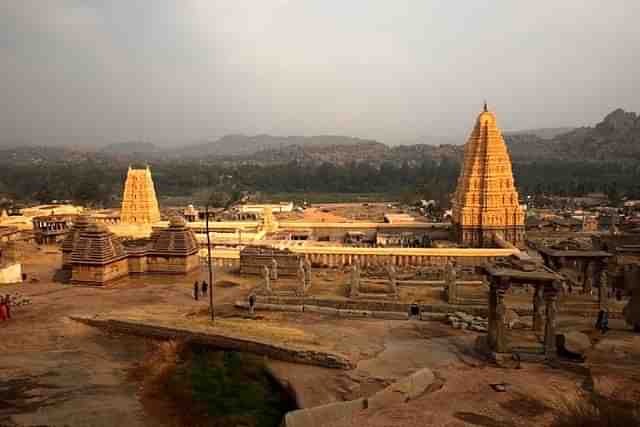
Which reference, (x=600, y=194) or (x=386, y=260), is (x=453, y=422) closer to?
(x=386, y=260)

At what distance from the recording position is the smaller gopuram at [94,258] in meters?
20.1

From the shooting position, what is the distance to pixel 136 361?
12609mm

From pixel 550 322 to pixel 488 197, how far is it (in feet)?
65.6

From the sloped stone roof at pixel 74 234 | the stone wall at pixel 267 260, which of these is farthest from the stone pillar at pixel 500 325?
the sloped stone roof at pixel 74 234

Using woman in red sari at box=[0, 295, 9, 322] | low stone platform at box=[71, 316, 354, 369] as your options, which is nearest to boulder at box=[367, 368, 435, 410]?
low stone platform at box=[71, 316, 354, 369]

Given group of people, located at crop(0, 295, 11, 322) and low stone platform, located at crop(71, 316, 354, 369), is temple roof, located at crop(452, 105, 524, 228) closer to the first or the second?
low stone platform, located at crop(71, 316, 354, 369)

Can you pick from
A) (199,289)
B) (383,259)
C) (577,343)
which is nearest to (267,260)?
(199,289)

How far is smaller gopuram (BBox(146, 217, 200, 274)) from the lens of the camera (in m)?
22.1

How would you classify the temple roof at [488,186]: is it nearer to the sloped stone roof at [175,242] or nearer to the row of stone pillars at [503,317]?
the sloped stone roof at [175,242]

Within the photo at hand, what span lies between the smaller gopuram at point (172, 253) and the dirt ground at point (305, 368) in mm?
4169

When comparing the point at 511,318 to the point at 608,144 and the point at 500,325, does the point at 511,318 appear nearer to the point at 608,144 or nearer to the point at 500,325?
the point at 500,325

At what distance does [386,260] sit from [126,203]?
804 inches

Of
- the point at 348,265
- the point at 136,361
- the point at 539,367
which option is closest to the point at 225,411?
the point at 136,361

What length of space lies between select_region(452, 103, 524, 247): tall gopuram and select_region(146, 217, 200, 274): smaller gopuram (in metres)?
16.8
